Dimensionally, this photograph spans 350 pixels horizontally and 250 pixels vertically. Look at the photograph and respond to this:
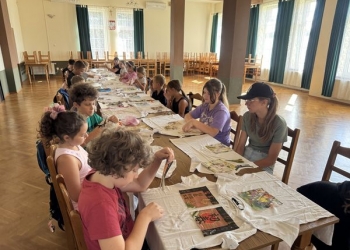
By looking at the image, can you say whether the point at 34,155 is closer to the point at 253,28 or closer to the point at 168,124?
the point at 168,124

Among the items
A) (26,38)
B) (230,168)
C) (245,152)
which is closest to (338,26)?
(245,152)

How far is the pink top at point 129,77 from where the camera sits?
195 inches

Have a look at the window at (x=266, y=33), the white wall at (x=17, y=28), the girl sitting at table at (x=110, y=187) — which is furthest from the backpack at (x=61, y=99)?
the window at (x=266, y=33)

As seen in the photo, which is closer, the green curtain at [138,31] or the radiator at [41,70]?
the radiator at [41,70]

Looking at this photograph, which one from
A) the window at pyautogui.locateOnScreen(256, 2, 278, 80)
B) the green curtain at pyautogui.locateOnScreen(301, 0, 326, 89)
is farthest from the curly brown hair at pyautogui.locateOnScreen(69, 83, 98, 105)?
the window at pyautogui.locateOnScreen(256, 2, 278, 80)

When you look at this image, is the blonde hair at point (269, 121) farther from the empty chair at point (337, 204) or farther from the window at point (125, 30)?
the window at point (125, 30)

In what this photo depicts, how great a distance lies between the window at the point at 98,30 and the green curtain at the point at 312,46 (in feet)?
25.8

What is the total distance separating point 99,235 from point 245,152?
1518 mm

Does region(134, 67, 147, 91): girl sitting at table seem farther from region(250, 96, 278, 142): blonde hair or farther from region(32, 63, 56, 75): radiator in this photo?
region(32, 63, 56, 75): radiator

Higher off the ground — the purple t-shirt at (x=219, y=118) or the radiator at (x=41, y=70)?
the purple t-shirt at (x=219, y=118)

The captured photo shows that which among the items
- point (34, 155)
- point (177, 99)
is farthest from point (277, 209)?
point (34, 155)

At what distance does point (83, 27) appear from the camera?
9.98 metres

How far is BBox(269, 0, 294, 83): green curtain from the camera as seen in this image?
8227mm

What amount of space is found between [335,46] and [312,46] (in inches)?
36.0
